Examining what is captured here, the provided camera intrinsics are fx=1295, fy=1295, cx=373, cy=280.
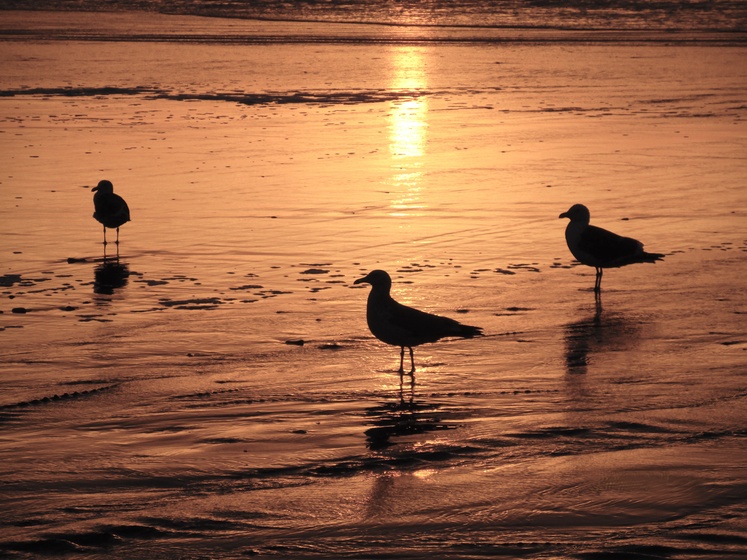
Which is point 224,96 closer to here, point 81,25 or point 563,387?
point 563,387

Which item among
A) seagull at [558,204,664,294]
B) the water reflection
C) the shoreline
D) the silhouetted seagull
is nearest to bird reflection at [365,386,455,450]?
seagull at [558,204,664,294]

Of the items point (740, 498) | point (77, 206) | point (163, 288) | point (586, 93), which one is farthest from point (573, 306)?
point (586, 93)

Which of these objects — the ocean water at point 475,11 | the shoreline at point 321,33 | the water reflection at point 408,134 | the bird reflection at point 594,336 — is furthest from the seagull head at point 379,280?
the ocean water at point 475,11

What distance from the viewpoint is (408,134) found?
23.5 meters

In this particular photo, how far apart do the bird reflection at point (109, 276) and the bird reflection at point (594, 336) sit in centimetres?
465

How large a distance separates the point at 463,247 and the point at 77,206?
5507 mm

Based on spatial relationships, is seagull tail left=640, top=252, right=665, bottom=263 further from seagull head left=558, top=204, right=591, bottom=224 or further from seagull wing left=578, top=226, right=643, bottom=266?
seagull head left=558, top=204, right=591, bottom=224

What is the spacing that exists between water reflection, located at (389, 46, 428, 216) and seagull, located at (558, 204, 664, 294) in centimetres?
378

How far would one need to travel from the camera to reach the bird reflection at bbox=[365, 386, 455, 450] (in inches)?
342

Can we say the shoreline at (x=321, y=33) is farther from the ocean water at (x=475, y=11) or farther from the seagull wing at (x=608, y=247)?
the seagull wing at (x=608, y=247)

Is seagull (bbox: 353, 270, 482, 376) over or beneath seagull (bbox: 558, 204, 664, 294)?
beneath

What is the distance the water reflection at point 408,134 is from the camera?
703 inches

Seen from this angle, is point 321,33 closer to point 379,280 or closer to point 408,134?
point 408,134

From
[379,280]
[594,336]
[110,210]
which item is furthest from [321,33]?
[379,280]
